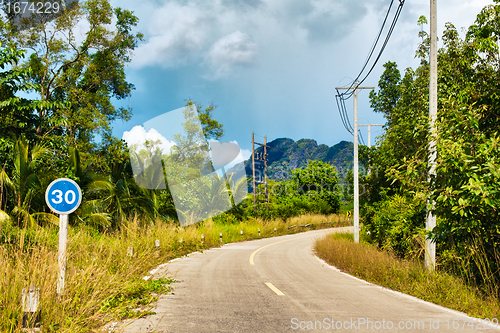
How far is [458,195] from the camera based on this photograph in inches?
269

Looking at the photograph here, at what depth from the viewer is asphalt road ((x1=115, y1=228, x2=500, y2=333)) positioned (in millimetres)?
5555

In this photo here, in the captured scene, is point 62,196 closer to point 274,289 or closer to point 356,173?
point 274,289

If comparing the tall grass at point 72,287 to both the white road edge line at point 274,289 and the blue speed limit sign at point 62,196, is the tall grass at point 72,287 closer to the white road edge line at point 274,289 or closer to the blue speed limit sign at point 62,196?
the blue speed limit sign at point 62,196

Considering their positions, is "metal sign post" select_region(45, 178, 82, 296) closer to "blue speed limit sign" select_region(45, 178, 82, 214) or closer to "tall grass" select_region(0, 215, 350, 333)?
"blue speed limit sign" select_region(45, 178, 82, 214)

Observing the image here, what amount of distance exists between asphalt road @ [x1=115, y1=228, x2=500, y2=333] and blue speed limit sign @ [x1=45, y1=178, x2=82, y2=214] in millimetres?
2309

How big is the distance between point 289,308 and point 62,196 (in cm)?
468

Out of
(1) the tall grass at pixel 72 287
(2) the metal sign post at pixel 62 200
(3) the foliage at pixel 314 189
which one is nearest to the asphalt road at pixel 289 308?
(1) the tall grass at pixel 72 287

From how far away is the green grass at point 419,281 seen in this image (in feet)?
21.6

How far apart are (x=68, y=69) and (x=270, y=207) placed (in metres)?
24.6

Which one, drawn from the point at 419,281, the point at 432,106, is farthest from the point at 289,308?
the point at 432,106

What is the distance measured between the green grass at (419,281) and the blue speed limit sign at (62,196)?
7387mm

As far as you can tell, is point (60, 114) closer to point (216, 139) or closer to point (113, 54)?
point (113, 54)

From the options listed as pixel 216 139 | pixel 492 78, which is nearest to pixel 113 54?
pixel 216 139

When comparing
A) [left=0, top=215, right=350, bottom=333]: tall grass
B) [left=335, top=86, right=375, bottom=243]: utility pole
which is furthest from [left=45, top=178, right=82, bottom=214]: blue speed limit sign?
[left=335, top=86, right=375, bottom=243]: utility pole
